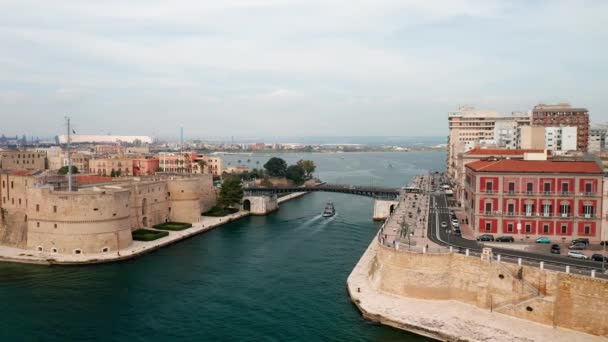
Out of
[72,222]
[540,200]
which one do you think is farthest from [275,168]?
[540,200]

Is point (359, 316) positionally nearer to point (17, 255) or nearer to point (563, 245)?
point (563, 245)

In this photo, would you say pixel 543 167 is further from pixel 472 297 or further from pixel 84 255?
pixel 84 255

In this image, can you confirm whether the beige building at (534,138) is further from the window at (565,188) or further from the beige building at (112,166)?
the beige building at (112,166)

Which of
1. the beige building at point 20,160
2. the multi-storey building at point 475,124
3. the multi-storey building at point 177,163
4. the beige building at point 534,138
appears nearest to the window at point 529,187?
the beige building at point 534,138

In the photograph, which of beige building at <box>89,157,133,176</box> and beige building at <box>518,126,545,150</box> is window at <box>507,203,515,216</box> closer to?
beige building at <box>518,126,545,150</box>

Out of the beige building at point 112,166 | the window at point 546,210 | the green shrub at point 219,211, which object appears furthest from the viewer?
the beige building at point 112,166
